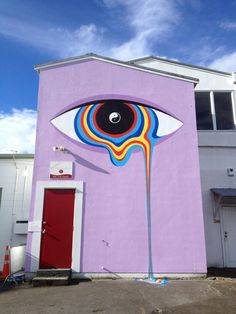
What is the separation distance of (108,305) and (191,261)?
3236mm

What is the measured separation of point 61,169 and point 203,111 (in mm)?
7234

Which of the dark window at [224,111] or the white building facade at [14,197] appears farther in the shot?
the dark window at [224,111]

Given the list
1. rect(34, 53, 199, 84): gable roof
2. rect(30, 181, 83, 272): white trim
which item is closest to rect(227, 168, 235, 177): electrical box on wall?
rect(34, 53, 199, 84): gable roof

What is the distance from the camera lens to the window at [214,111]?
40.0 feet

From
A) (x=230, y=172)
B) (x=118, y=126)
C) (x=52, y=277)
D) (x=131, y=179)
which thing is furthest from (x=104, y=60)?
(x=52, y=277)

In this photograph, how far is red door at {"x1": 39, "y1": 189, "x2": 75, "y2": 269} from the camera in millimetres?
8000

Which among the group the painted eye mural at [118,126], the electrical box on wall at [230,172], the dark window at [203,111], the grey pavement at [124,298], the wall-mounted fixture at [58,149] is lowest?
the grey pavement at [124,298]

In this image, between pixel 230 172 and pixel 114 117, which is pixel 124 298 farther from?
pixel 230 172

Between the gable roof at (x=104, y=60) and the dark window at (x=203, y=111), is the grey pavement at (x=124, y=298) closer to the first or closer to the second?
the gable roof at (x=104, y=60)

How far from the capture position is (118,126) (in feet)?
29.7

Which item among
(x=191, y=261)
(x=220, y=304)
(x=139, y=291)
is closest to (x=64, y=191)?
(x=139, y=291)

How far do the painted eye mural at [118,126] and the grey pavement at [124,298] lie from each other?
3.25 m

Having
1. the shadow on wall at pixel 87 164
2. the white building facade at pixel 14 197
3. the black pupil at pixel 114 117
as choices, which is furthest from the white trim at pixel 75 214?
the black pupil at pixel 114 117

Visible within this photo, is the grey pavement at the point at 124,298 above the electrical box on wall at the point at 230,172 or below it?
below
